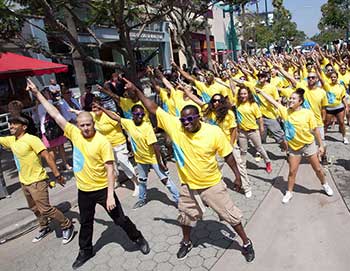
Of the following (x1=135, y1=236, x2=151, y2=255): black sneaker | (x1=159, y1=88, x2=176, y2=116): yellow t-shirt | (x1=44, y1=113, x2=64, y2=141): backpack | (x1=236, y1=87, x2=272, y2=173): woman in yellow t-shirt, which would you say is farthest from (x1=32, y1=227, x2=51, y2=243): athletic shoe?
(x1=236, y1=87, x2=272, y2=173): woman in yellow t-shirt

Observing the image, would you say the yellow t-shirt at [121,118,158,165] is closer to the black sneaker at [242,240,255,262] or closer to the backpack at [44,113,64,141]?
the black sneaker at [242,240,255,262]

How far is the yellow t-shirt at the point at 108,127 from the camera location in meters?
5.46

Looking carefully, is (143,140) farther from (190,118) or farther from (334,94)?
(334,94)

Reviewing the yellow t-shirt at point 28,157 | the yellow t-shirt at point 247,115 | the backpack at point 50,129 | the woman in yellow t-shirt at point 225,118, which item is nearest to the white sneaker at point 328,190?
the woman in yellow t-shirt at point 225,118

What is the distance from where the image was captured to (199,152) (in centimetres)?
331

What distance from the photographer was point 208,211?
4.75 m

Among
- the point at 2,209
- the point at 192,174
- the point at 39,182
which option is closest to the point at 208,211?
the point at 192,174

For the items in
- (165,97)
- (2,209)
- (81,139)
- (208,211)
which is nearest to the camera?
(81,139)

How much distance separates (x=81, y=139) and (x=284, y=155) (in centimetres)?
479

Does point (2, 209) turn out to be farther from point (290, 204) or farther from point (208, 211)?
point (290, 204)

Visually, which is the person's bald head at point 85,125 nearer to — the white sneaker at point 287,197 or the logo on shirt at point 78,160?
the logo on shirt at point 78,160

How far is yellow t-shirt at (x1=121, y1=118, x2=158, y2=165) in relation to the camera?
15.7 ft

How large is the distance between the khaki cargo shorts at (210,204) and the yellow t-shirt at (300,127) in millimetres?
1775

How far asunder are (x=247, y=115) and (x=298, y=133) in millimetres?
1222
